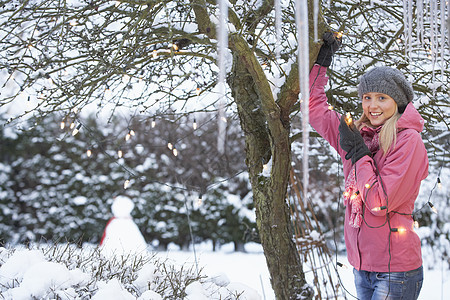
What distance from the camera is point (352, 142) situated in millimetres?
1565

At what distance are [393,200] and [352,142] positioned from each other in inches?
10.2

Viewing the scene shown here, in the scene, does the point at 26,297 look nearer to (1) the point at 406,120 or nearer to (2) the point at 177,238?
(1) the point at 406,120

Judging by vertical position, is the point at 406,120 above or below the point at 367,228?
above

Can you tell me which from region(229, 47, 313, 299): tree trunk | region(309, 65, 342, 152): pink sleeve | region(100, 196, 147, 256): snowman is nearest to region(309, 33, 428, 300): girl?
region(309, 65, 342, 152): pink sleeve

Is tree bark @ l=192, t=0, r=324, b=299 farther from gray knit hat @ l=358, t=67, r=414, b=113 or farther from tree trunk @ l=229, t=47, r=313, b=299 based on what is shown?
gray knit hat @ l=358, t=67, r=414, b=113

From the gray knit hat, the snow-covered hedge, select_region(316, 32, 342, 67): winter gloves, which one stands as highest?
select_region(316, 32, 342, 67): winter gloves

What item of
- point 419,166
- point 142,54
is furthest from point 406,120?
point 142,54

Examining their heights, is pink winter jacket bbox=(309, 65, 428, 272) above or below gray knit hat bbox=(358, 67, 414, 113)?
below

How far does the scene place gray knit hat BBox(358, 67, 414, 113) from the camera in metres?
1.61

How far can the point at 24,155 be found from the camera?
5.71 metres

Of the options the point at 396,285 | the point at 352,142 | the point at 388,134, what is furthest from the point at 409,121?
the point at 396,285

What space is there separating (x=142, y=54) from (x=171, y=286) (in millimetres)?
1249

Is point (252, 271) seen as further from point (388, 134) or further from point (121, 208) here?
point (388, 134)

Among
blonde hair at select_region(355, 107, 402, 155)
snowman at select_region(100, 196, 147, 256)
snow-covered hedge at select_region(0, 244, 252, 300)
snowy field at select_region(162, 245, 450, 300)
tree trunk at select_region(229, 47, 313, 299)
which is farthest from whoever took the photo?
snowy field at select_region(162, 245, 450, 300)
